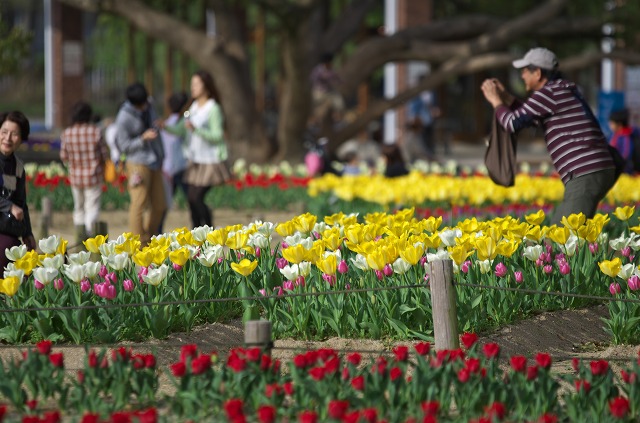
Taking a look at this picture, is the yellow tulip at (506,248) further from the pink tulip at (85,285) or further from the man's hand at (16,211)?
the man's hand at (16,211)

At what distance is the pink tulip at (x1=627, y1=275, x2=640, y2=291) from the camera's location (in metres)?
7.50

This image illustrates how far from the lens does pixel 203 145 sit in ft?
40.8

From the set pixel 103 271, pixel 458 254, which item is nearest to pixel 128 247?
pixel 103 271

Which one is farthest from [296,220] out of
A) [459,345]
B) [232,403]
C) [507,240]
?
[232,403]

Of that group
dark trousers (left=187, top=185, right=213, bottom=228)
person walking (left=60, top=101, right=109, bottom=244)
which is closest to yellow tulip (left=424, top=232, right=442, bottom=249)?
dark trousers (left=187, top=185, right=213, bottom=228)

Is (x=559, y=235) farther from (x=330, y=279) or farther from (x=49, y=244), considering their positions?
(x=49, y=244)

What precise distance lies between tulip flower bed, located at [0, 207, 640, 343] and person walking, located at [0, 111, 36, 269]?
242mm

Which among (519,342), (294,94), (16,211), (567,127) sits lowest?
(519,342)

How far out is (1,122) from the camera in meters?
8.10

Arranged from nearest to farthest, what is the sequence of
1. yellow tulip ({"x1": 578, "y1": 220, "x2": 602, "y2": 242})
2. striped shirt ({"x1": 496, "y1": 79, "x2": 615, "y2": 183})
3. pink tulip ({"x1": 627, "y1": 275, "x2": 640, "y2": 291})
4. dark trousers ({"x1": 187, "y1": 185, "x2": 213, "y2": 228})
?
pink tulip ({"x1": 627, "y1": 275, "x2": 640, "y2": 291}), yellow tulip ({"x1": 578, "y1": 220, "x2": 602, "y2": 242}), striped shirt ({"x1": 496, "y1": 79, "x2": 615, "y2": 183}), dark trousers ({"x1": 187, "y1": 185, "x2": 213, "y2": 228})

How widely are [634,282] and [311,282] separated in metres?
1.77

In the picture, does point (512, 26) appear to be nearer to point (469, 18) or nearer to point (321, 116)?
point (469, 18)

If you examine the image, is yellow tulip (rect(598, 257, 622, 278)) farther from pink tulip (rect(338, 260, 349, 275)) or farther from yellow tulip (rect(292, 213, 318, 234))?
yellow tulip (rect(292, 213, 318, 234))

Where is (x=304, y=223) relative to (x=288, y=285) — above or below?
above
